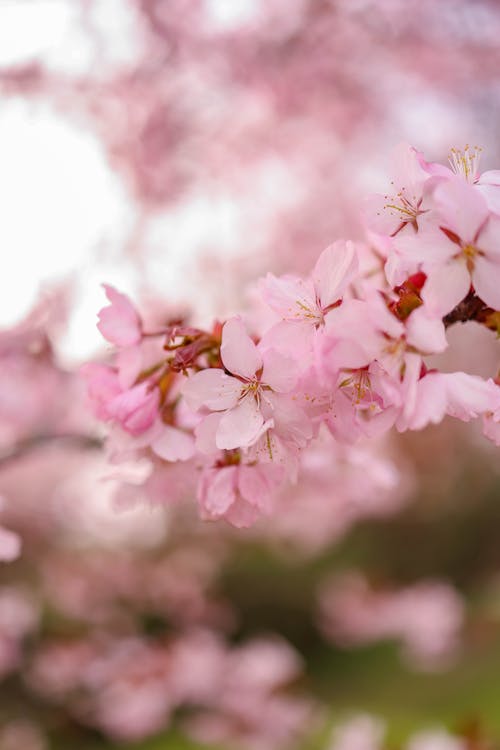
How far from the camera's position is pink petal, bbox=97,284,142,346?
79cm

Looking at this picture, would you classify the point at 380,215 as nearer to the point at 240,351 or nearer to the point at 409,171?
the point at 409,171

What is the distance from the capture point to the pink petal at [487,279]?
61 centimetres

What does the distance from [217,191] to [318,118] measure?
1.95 feet

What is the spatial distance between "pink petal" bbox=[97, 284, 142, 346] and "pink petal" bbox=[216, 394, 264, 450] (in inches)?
6.8

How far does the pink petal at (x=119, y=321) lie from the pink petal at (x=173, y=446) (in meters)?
0.10

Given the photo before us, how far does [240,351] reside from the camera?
0.67m

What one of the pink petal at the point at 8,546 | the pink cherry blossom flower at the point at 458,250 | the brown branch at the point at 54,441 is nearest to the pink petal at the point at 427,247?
the pink cherry blossom flower at the point at 458,250

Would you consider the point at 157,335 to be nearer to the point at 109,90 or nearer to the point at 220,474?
the point at 220,474

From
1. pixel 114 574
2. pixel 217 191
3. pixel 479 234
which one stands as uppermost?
pixel 479 234

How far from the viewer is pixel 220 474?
0.78m

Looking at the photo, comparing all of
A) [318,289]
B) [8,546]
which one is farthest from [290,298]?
[8,546]

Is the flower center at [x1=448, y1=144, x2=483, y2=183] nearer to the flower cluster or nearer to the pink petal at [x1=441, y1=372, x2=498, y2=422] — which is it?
the flower cluster

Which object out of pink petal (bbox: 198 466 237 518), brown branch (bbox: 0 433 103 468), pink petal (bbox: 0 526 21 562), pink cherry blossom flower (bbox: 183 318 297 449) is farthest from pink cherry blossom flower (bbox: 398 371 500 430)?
brown branch (bbox: 0 433 103 468)

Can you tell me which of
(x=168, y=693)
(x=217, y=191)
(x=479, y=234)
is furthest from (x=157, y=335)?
(x=217, y=191)
